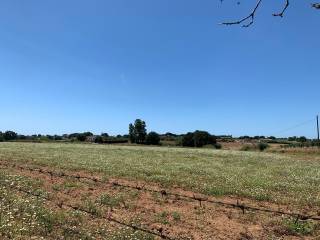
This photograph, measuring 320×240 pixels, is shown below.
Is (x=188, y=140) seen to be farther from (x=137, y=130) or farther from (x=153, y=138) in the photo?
(x=137, y=130)

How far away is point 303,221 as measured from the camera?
53.9 ft

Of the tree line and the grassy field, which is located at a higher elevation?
the tree line

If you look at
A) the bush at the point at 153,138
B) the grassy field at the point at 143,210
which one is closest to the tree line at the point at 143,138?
the bush at the point at 153,138

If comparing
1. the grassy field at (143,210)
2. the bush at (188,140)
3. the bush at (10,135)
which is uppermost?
the bush at (10,135)

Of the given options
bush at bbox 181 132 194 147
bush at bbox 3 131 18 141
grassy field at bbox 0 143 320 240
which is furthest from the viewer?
bush at bbox 3 131 18 141

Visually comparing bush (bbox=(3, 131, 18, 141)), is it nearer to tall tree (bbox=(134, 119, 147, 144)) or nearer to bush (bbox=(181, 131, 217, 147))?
tall tree (bbox=(134, 119, 147, 144))

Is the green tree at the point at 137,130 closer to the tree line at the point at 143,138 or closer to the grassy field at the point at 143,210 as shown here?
the tree line at the point at 143,138

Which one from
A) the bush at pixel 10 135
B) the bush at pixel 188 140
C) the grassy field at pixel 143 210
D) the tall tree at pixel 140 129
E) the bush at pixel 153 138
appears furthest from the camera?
the tall tree at pixel 140 129

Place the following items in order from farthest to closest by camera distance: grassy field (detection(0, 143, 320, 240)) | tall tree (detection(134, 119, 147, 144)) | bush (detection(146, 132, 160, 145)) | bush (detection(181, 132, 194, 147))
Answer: tall tree (detection(134, 119, 147, 144)), bush (detection(146, 132, 160, 145)), bush (detection(181, 132, 194, 147)), grassy field (detection(0, 143, 320, 240))

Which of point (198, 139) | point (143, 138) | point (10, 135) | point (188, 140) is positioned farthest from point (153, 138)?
point (10, 135)

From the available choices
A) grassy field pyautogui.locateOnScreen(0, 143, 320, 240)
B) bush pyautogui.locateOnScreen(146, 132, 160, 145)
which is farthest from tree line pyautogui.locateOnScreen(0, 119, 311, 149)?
grassy field pyautogui.locateOnScreen(0, 143, 320, 240)

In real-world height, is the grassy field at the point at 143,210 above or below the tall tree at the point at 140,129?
below

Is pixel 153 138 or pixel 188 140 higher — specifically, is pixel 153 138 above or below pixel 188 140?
above

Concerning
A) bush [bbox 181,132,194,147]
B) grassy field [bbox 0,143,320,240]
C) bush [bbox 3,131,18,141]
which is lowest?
grassy field [bbox 0,143,320,240]
